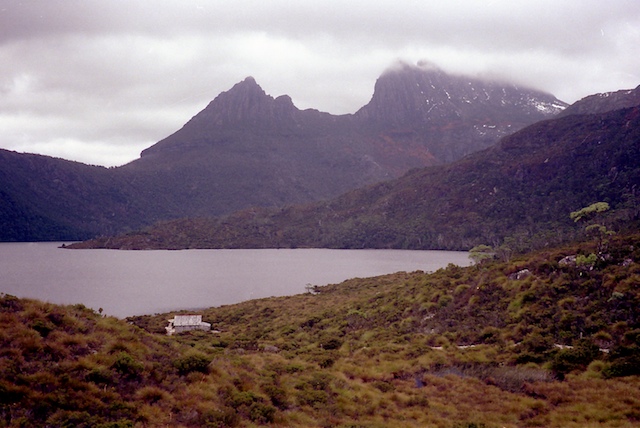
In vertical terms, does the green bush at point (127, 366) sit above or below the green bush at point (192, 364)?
above

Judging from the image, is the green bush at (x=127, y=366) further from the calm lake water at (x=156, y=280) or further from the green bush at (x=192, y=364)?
the calm lake water at (x=156, y=280)

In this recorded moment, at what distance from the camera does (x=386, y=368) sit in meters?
21.8

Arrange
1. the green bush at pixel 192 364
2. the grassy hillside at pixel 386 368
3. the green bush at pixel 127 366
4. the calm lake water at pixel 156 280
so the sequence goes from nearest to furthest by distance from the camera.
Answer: the grassy hillside at pixel 386 368, the green bush at pixel 127 366, the green bush at pixel 192 364, the calm lake water at pixel 156 280

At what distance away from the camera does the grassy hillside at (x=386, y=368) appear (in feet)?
40.1

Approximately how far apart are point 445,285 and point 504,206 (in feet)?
547

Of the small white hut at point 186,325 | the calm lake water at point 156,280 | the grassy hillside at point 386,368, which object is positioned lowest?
the calm lake water at point 156,280

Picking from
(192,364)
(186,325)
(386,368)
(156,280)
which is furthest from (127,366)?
(156,280)

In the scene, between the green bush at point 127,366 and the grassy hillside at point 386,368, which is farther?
the green bush at point 127,366

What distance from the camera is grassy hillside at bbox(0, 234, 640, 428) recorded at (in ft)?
40.1

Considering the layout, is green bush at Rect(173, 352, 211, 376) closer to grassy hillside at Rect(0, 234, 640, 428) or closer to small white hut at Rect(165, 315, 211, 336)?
grassy hillside at Rect(0, 234, 640, 428)

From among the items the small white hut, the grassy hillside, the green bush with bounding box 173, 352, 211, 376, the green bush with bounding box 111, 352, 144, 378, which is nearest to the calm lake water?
the small white hut

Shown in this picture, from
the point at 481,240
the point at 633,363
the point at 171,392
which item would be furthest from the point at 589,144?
the point at 171,392

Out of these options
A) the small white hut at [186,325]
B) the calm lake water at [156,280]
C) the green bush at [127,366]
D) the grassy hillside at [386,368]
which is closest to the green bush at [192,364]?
the grassy hillside at [386,368]

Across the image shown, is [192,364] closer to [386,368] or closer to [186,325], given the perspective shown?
[386,368]
